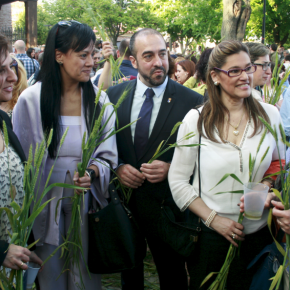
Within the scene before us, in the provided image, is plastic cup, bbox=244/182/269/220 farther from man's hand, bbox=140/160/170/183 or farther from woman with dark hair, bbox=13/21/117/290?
woman with dark hair, bbox=13/21/117/290

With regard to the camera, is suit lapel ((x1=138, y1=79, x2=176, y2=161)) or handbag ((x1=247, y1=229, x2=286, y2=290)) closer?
handbag ((x1=247, y1=229, x2=286, y2=290))

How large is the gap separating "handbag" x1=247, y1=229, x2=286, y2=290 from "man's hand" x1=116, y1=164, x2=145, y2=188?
3.08 ft

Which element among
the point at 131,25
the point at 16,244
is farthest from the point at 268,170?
the point at 131,25

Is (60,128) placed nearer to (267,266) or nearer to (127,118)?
(127,118)

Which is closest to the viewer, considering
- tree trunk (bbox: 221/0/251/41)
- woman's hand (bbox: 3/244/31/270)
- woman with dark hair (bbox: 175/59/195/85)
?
woman's hand (bbox: 3/244/31/270)

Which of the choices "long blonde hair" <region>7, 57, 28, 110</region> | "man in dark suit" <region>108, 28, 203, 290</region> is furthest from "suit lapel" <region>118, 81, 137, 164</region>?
"long blonde hair" <region>7, 57, 28, 110</region>

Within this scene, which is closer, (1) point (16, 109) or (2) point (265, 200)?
(2) point (265, 200)

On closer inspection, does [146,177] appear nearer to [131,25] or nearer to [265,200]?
[265,200]

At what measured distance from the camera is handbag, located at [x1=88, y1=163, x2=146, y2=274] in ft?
7.75

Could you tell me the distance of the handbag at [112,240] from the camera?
236cm

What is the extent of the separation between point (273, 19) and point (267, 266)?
26.8m

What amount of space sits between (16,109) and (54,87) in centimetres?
30

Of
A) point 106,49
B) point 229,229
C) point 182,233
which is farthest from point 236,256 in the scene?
point 106,49

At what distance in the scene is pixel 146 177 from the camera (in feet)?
8.16
